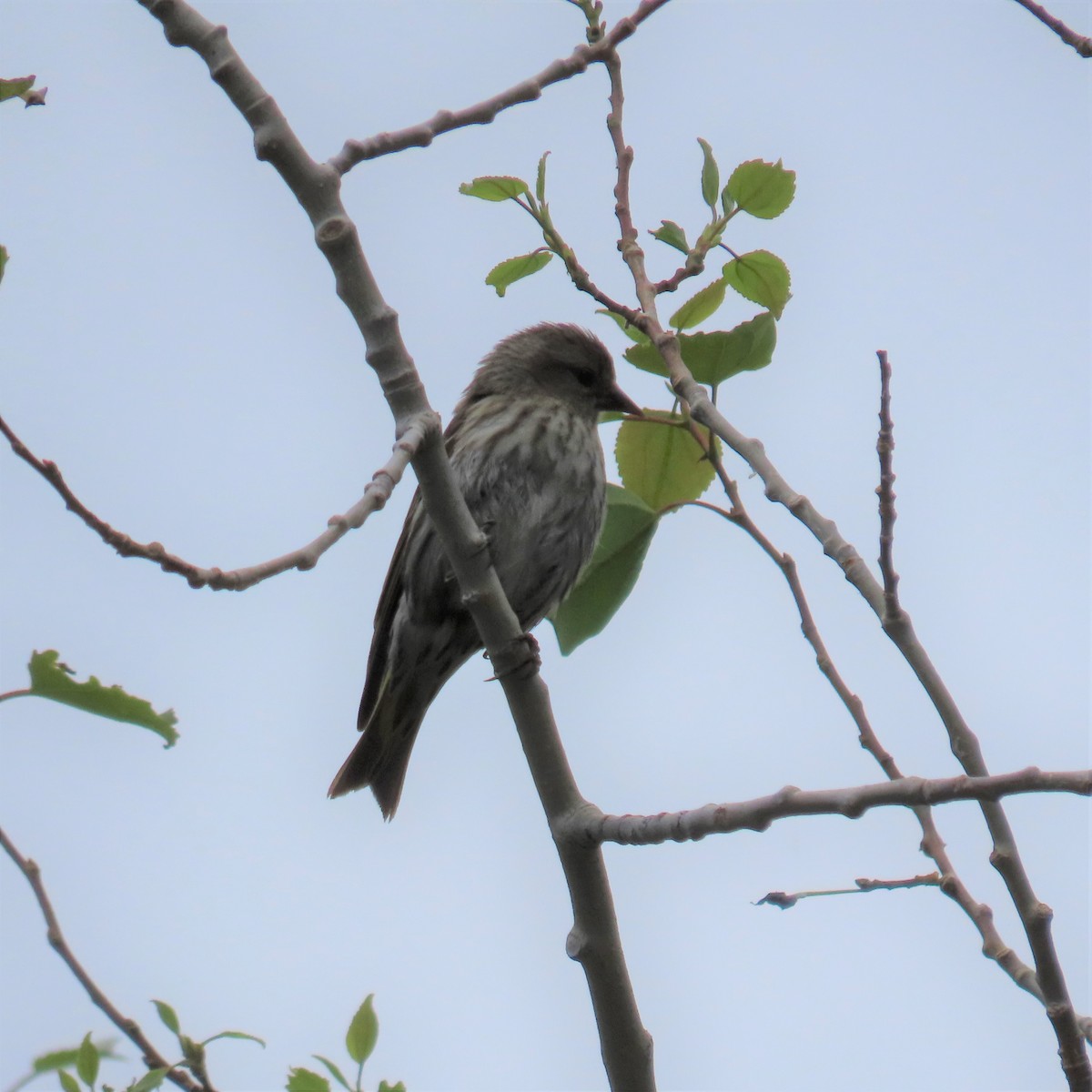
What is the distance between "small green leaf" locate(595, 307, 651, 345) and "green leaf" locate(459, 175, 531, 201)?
1.20ft

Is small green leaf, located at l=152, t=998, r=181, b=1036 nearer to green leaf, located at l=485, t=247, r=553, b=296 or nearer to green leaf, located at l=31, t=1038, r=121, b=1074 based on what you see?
green leaf, located at l=31, t=1038, r=121, b=1074

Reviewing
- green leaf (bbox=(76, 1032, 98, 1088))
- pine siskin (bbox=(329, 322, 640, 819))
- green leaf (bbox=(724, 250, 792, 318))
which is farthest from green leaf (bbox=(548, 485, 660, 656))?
green leaf (bbox=(76, 1032, 98, 1088))

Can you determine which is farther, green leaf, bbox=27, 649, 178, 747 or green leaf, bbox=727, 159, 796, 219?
green leaf, bbox=727, 159, 796, 219

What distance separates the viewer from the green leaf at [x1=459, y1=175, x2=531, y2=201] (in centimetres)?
362

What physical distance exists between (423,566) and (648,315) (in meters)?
2.44

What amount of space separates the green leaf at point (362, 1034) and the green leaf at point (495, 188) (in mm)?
1944

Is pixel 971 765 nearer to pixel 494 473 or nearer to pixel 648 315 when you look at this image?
pixel 648 315

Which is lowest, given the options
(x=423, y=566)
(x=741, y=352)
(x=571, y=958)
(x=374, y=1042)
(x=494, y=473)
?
(x=374, y=1042)

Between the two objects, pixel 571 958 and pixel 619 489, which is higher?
pixel 619 489

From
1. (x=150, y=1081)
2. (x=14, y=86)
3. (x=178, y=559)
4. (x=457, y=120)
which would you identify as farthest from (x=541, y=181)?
(x=150, y=1081)

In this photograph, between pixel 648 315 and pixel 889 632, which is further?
pixel 648 315

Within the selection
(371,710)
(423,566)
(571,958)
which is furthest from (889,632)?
(371,710)

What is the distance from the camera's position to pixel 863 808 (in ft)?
6.97

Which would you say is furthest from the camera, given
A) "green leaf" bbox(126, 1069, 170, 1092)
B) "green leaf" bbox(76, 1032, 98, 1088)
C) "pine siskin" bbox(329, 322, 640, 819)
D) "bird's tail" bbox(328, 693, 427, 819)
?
"bird's tail" bbox(328, 693, 427, 819)
